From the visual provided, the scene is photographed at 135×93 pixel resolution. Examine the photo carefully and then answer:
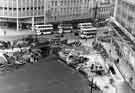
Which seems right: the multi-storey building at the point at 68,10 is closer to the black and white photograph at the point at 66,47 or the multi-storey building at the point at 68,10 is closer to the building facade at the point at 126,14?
the black and white photograph at the point at 66,47

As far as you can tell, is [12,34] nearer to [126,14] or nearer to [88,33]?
[88,33]

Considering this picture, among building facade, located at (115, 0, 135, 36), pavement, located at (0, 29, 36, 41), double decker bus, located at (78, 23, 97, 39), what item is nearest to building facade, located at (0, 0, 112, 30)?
pavement, located at (0, 29, 36, 41)

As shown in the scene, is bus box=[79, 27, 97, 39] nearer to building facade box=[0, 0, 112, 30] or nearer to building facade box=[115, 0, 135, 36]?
building facade box=[0, 0, 112, 30]

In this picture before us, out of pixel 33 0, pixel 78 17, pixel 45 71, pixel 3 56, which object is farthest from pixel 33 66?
pixel 78 17

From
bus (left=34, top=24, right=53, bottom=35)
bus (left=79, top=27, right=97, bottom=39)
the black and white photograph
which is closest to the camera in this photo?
the black and white photograph

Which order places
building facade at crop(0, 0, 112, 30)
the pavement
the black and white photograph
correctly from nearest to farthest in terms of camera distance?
the black and white photograph, the pavement, building facade at crop(0, 0, 112, 30)

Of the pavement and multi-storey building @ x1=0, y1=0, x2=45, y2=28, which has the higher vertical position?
multi-storey building @ x1=0, y1=0, x2=45, y2=28

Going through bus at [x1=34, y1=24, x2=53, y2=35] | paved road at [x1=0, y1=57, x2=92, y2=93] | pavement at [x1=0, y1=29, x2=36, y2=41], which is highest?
bus at [x1=34, y1=24, x2=53, y2=35]

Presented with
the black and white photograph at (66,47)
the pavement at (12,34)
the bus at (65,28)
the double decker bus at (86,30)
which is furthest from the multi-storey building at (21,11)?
the double decker bus at (86,30)
